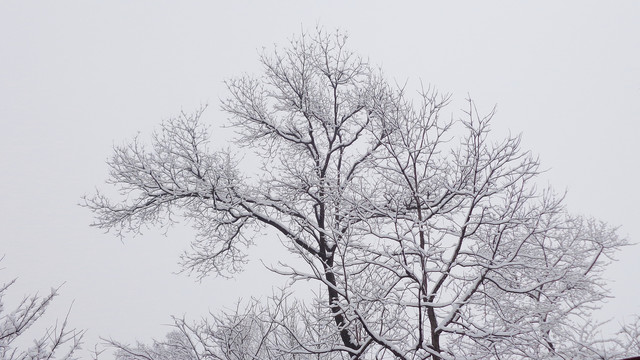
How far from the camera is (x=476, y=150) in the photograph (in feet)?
19.5

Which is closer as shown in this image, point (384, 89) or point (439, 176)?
point (439, 176)

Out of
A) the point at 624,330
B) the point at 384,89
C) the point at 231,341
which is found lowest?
the point at 231,341

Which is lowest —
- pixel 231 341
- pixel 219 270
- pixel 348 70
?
pixel 231 341

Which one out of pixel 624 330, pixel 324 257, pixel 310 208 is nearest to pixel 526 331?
pixel 624 330

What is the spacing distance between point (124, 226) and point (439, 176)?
679 centimetres

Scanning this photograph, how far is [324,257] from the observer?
870 cm

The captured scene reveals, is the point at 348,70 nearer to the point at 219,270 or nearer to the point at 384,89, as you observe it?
the point at 384,89

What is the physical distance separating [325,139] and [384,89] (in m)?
2.80

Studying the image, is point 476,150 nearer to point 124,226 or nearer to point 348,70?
point 348,70

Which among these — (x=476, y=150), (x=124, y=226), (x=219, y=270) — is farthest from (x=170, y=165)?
(x=476, y=150)

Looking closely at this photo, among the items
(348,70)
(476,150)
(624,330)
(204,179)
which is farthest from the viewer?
(348,70)

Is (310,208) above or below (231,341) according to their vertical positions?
above

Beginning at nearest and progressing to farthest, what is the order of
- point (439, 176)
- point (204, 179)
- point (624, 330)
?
point (624, 330) → point (439, 176) → point (204, 179)

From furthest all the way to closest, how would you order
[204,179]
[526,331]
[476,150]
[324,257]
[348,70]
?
[348,70]
[204,179]
[324,257]
[476,150]
[526,331]
